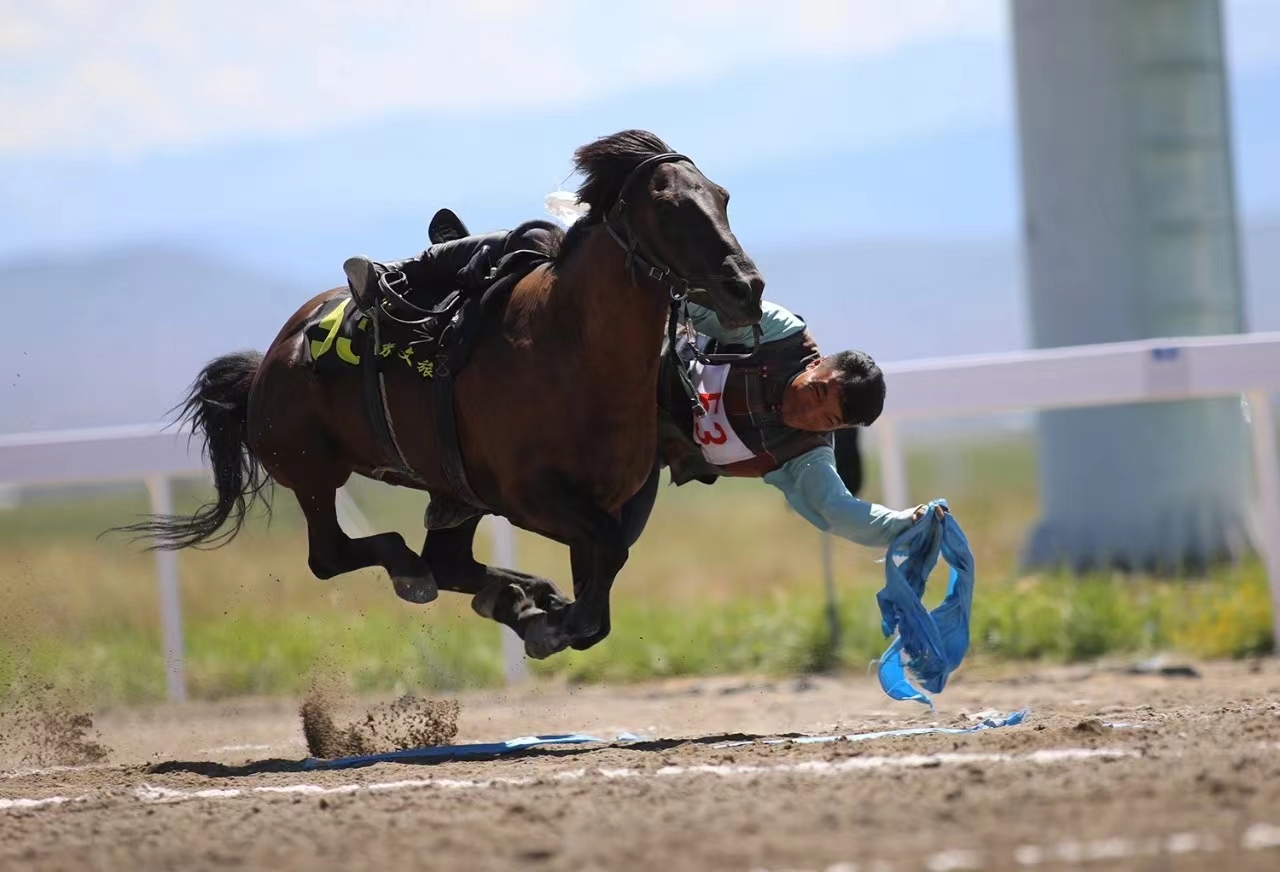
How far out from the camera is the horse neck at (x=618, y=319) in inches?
220

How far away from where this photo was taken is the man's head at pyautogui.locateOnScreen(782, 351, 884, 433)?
5.79 m

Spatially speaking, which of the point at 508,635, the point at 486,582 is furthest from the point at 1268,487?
the point at 486,582

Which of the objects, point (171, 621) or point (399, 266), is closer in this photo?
point (399, 266)

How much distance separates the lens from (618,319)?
560 cm

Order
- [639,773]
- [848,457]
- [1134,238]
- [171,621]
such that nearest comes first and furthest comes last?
1. [639,773]
2. [848,457]
3. [171,621]
4. [1134,238]

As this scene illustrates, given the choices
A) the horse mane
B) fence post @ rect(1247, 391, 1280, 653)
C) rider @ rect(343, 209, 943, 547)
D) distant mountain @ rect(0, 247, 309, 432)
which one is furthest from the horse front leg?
fence post @ rect(1247, 391, 1280, 653)

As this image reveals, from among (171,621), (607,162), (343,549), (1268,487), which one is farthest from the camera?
(171,621)

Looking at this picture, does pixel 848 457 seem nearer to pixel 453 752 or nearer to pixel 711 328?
pixel 711 328

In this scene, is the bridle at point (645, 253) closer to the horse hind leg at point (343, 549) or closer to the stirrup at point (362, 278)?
the stirrup at point (362, 278)

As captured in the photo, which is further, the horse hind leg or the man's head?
the horse hind leg

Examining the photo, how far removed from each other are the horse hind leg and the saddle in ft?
0.81

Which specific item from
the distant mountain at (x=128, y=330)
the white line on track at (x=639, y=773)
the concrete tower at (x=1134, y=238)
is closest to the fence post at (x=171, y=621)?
the distant mountain at (x=128, y=330)

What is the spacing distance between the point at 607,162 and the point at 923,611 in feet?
6.16

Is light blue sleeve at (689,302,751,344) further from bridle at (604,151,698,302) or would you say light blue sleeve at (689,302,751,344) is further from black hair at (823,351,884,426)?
black hair at (823,351,884,426)
